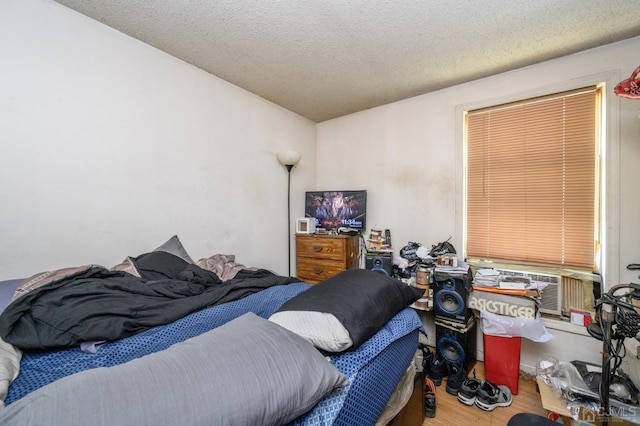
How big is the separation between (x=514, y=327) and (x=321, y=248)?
1.80 metres

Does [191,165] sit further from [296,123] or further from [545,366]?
[545,366]

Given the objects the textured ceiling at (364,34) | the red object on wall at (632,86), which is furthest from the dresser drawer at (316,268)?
the red object on wall at (632,86)

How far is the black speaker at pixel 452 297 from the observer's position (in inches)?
88.0

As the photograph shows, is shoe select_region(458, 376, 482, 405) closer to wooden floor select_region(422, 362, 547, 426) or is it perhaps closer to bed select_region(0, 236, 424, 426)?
wooden floor select_region(422, 362, 547, 426)

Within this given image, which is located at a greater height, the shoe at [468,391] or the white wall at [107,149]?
the white wall at [107,149]

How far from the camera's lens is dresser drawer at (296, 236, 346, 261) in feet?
9.76

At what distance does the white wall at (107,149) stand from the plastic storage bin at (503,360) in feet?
7.37

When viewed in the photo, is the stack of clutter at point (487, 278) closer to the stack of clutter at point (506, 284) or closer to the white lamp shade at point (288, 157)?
the stack of clutter at point (506, 284)

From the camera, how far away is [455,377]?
212 centimetres

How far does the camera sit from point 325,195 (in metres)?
3.43

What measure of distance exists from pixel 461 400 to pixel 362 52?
267cm

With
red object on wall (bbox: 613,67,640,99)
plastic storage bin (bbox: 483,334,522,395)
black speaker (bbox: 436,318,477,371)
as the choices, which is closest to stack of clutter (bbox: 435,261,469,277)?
black speaker (bbox: 436,318,477,371)

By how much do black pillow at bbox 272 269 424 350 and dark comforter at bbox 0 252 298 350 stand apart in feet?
1.57

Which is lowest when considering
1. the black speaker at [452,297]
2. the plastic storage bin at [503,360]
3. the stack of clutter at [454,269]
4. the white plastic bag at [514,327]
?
the plastic storage bin at [503,360]
